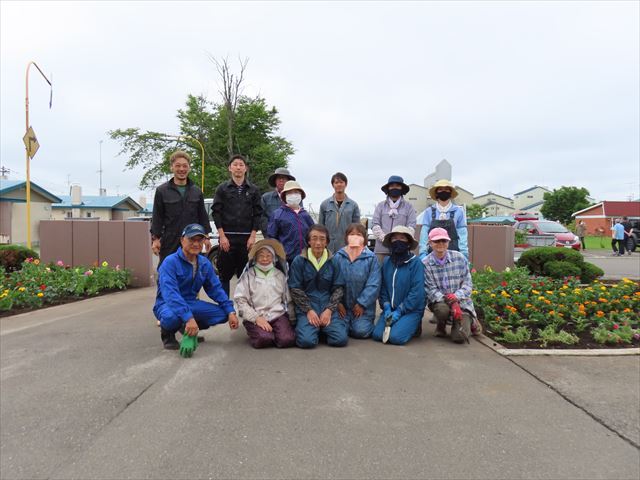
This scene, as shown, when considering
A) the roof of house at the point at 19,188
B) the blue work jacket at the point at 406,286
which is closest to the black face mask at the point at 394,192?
the blue work jacket at the point at 406,286

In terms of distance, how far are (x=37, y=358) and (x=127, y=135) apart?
2905 centimetres

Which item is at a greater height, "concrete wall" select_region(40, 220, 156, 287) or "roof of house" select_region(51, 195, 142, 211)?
"roof of house" select_region(51, 195, 142, 211)

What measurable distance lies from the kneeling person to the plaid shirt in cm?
171

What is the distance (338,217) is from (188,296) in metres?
2.16

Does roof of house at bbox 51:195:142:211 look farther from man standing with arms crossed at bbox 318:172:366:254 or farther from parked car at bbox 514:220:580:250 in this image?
man standing with arms crossed at bbox 318:172:366:254

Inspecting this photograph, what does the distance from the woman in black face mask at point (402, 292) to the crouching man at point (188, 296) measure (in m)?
1.73

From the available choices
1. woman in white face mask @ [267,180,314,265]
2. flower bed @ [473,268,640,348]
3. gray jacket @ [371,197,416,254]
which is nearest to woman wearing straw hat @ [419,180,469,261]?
gray jacket @ [371,197,416,254]

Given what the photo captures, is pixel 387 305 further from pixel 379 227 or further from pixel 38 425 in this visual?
pixel 38 425

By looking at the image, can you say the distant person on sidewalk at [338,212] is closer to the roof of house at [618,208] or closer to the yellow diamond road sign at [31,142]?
the yellow diamond road sign at [31,142]

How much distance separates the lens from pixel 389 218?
5.79 metres

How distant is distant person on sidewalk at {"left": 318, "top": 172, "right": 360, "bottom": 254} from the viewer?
565cm

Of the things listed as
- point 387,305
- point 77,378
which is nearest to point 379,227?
point 387,305

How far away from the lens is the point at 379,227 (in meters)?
5.78

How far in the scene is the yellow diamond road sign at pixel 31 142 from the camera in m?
11.5
